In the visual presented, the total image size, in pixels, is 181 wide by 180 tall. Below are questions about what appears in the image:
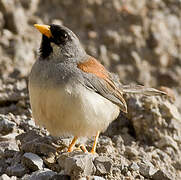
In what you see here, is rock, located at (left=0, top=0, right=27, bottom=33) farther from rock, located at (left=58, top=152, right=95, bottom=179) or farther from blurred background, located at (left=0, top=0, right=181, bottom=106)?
rock, located at (left=58, top=152, right=95, bottom=179)

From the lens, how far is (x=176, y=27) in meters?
12.2

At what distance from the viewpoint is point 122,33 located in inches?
453

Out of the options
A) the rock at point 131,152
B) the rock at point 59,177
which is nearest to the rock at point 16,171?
the rock at point 59,177

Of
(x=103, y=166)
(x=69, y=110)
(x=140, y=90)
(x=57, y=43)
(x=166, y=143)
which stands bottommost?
(x=166, y=143)

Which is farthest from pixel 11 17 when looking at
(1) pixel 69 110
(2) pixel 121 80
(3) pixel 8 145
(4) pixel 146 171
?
(4) pixel 146 171

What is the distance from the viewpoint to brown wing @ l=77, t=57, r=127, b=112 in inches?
257

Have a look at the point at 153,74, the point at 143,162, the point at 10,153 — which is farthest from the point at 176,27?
the point at 10,153

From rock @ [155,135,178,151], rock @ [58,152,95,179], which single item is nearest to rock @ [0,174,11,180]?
rock @ [58,152,95,179]

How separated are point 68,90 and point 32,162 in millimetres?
1097

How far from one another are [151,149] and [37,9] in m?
5.62

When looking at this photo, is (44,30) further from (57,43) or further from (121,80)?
(121,80)

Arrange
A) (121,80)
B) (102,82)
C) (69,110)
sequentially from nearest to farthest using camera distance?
(69,110) < (102,82) < (121,80)

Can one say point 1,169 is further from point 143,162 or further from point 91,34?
point 91,34

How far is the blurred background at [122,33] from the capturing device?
36.8 feet
